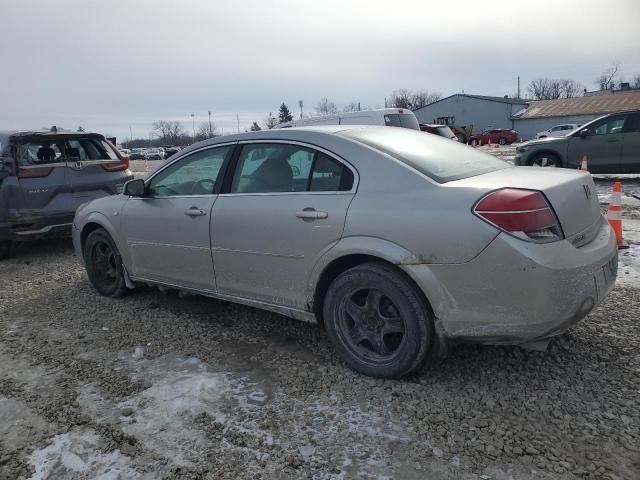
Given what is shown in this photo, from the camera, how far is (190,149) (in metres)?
4.23

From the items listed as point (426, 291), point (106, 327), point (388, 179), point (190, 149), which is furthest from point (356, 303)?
point (106, 327)

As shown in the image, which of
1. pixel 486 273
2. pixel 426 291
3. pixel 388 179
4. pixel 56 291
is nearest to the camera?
pixel 486 273

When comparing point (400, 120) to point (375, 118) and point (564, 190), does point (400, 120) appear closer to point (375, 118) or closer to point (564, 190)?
point (375, 118)

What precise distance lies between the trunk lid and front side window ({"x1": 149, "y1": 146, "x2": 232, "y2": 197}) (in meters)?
1.90

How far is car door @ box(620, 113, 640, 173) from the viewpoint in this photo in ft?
38.5

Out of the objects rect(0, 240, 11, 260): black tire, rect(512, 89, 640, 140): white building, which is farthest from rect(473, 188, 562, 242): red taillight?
rect(512, 89, 640, 140): white building

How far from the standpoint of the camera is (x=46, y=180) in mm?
6738

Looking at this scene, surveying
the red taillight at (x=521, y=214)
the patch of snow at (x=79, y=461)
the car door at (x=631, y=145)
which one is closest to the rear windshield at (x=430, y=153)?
the red taillight at (x=521, y=214)

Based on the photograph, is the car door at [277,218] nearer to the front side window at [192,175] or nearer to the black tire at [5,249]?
Result: the front side window at [192,175]

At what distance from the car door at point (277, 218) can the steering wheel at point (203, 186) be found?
20cm

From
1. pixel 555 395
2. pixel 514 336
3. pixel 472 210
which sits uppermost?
pixel 472 210

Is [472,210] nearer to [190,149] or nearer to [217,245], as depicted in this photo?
[217,245]

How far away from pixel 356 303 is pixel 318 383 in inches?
21.6

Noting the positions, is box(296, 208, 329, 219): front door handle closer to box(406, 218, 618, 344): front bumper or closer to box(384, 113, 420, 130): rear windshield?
box(406, 218, 618, 344): front bumper
